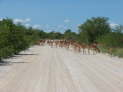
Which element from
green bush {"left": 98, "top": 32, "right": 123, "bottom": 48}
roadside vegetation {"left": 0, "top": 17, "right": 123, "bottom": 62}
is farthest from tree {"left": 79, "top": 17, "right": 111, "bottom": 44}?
green bush {"left": 98, "top": 32, "right": 123, "bottom": 48}

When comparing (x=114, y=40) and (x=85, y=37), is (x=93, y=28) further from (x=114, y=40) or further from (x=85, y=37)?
(x=114, y=40)

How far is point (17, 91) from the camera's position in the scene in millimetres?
15750

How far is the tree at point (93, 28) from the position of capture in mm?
114875

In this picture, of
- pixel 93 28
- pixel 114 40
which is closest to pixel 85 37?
pixel 93 28

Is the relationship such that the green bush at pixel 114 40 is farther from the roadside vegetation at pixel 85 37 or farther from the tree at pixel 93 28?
the tree at pixel 93 28

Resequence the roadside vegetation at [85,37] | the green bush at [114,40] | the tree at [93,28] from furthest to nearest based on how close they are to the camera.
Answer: the tree at [93,28] < the green bush at [114,40] < the roadside vegetation at [85,37]

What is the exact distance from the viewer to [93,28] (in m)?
116

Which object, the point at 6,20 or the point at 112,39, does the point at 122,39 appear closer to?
the point at 112,39

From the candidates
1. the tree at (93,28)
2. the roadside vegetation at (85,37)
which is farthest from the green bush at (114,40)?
the tree at (93,28)

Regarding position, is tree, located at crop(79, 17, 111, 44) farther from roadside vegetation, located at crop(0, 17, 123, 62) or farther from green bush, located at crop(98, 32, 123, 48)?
green bush, located at crop(98, 32, 123, 48)

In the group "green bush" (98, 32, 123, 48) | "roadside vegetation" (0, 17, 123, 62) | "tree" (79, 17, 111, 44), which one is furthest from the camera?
"tree" (79, 17, 111, 44)

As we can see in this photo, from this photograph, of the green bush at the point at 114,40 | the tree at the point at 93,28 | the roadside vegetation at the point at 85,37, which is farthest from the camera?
the tree at the point at 93,28

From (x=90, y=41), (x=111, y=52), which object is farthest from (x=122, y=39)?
(x=90, y=41)

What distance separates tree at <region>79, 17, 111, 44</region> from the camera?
11488cm
